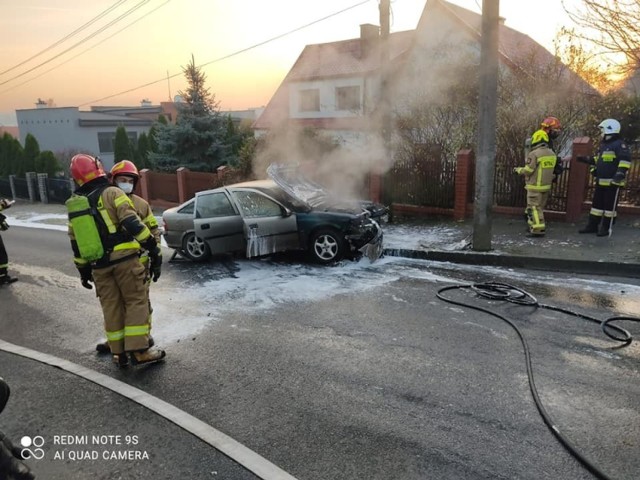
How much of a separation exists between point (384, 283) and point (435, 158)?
5.48 meters

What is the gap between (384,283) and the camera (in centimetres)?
671

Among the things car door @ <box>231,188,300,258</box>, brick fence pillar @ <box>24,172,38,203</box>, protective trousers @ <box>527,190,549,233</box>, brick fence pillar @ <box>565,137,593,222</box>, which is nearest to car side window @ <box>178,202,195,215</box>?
car door @ <box>231,188,300,258</box>

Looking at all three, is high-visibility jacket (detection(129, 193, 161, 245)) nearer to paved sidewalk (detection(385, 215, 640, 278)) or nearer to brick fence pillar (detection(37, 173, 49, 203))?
paved sidewalk (detection(385, 215, 640, 278))

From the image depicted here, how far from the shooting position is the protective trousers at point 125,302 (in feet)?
13.9

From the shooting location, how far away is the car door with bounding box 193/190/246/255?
8102 mm

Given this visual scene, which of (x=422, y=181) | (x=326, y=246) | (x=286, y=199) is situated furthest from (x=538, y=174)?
(x=286, y=199)

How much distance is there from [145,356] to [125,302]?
20.2 inches

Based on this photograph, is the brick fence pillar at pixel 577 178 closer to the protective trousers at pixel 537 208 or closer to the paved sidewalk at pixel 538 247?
the paved sidewalk at pixel 538 247

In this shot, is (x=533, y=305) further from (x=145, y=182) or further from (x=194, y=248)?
(x=145, y=182)

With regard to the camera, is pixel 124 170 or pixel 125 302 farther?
pixel 124 170

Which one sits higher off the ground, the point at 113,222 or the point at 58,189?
the point at 113,222

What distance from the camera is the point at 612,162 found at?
26.5ft

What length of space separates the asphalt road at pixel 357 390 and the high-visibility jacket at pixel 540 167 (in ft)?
9.18

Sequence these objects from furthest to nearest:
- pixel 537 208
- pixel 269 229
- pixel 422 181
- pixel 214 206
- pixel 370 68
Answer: pixel 370 68 → pixel 422 181 → pixel 537 208 → pixel 214 206 → pixel 269 229
